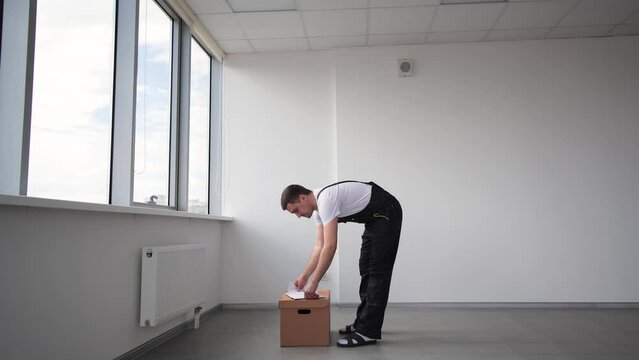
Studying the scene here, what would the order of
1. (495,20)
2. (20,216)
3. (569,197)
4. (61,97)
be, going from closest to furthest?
(20,216), (61,97), (495,20), (569,197)

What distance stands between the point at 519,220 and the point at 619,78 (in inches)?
62.4

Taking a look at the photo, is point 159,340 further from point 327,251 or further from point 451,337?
point 451,337

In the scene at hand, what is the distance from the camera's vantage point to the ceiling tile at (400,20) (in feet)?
Result: 13.0

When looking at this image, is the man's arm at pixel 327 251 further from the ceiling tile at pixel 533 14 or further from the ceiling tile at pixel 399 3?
the ceiling tile at pixel 533 14

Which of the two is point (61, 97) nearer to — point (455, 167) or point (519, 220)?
point (455, 167)

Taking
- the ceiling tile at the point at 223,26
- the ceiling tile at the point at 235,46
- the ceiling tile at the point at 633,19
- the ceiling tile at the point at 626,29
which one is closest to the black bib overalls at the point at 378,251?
the ceiling tile at the point at 223,26

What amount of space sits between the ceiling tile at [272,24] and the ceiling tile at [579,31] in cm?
224

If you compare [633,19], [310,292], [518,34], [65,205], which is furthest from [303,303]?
[633,19]

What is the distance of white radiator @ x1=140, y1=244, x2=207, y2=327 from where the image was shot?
277cm

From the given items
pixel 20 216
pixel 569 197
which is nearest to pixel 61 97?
pixel 20 216

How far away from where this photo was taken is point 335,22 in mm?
4172

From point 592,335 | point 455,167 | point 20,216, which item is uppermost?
point 455,167

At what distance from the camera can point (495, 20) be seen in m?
4.18

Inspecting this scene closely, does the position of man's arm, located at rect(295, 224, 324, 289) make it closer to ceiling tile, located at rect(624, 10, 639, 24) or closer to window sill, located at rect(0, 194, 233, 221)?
window sill, located at rect(0, 194, 233, 221)
